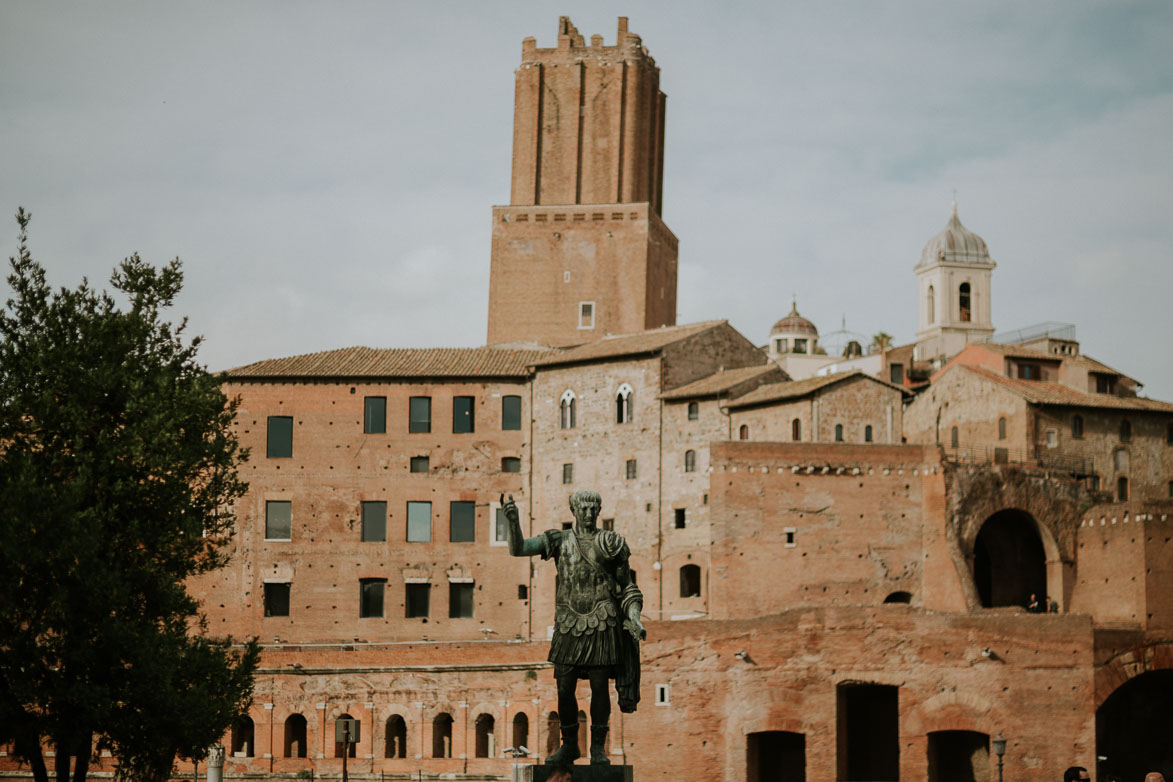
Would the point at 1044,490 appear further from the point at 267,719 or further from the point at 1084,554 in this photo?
the point at 267,719

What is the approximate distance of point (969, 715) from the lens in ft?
143

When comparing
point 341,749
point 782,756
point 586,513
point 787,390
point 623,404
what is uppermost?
point 787,390

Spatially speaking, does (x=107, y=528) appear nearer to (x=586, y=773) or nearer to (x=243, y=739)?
(x=586, y=773)

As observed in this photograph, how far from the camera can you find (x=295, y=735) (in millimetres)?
50656

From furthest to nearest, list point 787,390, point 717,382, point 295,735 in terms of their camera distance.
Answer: point 717,382 → point 787,390 → point 295,735

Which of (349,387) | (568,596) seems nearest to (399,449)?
(349,387)

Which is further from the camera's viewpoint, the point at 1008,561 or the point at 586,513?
the point at 1008,561

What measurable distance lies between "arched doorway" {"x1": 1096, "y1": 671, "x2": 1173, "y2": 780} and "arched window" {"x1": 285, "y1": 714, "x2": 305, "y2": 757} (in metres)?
23.2

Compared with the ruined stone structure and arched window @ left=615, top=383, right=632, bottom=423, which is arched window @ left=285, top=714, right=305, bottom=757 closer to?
the ruined stone structure

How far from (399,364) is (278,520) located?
639 cm

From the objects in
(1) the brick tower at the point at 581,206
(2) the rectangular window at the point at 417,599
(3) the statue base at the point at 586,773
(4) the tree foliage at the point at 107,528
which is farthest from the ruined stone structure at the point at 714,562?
(3) the statue base at the point at 586,773

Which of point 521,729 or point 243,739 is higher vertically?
point 521,729

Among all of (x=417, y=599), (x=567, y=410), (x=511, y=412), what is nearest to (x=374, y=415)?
(x=511, y=412)

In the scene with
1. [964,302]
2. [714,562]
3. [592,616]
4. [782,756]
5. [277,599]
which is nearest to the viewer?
[592,616]
